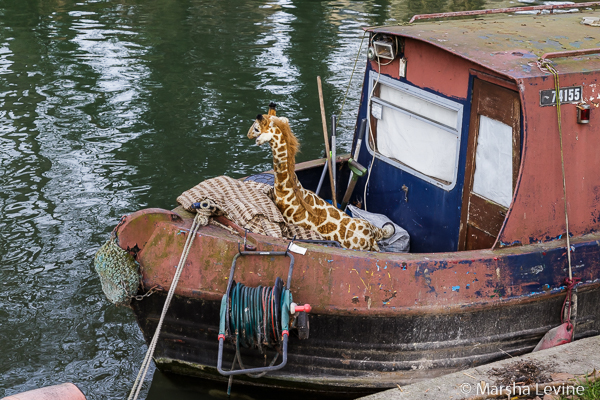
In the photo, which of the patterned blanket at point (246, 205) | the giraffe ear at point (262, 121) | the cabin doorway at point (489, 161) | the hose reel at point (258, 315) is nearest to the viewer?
the hose reel at point (258, 315)

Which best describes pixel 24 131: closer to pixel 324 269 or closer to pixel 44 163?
pixel 44 163

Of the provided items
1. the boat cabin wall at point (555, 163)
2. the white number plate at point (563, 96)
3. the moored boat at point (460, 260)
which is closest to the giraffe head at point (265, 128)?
the moored boat at point (460, 260)

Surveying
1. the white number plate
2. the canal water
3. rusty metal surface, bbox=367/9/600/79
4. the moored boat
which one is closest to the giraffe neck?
the moored boat

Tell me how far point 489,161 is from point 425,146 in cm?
73

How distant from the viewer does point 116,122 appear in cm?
1019

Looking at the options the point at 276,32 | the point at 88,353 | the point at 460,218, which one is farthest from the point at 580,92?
the point at 276,32

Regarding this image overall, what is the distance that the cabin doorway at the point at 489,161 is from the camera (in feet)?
15.1

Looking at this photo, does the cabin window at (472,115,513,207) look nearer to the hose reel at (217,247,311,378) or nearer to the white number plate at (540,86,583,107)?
the white number plate at (540,86,583,107)

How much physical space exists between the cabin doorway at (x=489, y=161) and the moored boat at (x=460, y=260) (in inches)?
0.4

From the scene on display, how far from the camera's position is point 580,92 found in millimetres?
4648

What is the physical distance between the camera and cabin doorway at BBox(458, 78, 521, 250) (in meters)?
4.61

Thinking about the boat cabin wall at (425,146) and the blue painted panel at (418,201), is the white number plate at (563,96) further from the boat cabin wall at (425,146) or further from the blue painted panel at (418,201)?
the blue painted panel at (418,201)

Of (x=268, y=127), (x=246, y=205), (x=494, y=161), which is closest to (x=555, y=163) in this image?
(x=494, y=161)

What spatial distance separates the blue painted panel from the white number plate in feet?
1.86
